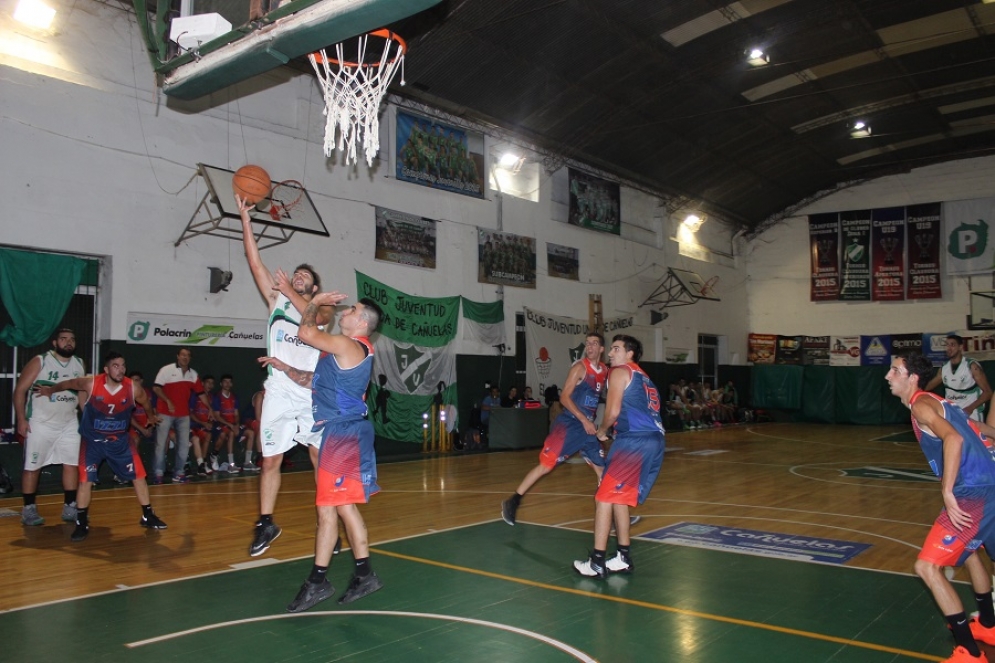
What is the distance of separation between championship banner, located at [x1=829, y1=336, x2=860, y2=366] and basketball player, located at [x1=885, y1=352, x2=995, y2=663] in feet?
79.2

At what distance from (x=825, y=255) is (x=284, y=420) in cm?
2535

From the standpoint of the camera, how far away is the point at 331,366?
460 centimetres

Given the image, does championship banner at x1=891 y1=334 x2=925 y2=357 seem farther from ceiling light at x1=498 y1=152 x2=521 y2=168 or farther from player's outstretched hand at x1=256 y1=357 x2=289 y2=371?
player's outstretched hand at x1=256 y1=357 x2=289 y2=371

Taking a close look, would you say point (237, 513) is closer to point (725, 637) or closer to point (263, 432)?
point (263, 432)

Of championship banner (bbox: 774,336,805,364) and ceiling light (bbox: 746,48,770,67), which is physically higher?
ceiling light (bbox: 746,48,770,67)

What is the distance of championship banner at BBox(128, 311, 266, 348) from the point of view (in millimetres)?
11930

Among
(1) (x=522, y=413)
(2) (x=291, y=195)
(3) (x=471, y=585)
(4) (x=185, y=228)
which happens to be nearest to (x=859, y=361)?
(1) (x=522, y=413)

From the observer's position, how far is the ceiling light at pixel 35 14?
10.9 m

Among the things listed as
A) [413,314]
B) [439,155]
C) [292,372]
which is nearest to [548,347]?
[413,314]

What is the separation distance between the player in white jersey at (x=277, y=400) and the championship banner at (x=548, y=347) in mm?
12999

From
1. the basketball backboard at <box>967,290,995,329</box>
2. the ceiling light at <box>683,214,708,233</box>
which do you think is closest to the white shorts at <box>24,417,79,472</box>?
the ceiling light at <box>683,214,708,233</box>

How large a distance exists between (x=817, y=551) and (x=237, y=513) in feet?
18.7

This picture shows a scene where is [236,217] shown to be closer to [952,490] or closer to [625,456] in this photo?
[625,456]

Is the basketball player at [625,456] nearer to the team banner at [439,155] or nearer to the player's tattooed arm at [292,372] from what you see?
the player's tattooed arm at [292,372]
